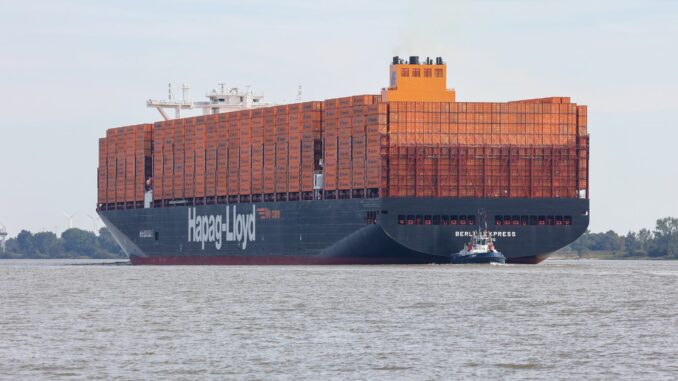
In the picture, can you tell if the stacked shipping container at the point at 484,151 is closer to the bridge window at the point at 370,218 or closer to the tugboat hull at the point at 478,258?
the bridge window at the point at 370,218

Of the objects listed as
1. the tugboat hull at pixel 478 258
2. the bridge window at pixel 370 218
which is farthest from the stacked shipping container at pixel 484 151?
the tugboat hull at pixel 478 258

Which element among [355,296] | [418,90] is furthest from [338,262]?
[355,296]

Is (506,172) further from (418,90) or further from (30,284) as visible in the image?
(30,284)

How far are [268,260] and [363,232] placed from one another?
65.0 feet

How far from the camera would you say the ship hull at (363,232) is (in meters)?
136

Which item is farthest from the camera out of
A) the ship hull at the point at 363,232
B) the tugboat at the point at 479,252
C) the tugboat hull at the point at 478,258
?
the ship hull at the point at 363,232

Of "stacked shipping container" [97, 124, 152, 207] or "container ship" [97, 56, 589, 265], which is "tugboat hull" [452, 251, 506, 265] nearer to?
"container ship" [97, 56, 589, 265]

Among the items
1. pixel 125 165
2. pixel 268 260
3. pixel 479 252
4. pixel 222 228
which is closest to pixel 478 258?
pixel 479 252

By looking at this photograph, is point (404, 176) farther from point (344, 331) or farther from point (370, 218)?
point (344, 331)

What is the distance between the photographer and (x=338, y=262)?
142 metres

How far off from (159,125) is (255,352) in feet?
419

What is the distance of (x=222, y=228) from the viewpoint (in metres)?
165

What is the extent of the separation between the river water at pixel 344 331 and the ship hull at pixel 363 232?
35.1m

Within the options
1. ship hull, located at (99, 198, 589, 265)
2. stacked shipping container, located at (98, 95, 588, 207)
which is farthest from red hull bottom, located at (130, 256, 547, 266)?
stacked shipping container, located at (98, 95, 588, 207)
